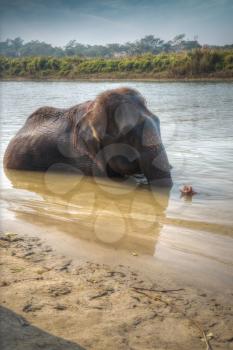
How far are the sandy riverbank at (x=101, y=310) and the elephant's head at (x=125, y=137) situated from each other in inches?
102

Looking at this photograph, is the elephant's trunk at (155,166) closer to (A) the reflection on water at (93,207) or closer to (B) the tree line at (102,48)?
(A) the reflection on water at (93,207)

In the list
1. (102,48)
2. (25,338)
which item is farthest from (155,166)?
(102,48)

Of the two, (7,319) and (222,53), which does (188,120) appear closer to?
(7,319)

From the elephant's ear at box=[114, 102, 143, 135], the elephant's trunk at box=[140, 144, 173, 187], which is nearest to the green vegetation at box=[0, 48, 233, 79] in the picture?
the elephant's ear at box=[114, 102, 143, 135]

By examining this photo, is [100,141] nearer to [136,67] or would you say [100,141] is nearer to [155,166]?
[155,166]

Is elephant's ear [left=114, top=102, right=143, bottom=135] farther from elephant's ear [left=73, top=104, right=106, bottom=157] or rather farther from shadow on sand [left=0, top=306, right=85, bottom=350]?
shadow on sand [left=0, top=306, right=85, bottom=350]

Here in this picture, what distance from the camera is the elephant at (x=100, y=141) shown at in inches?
229

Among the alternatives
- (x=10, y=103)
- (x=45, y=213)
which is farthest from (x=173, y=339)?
(x=10, y=103)

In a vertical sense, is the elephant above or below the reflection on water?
above

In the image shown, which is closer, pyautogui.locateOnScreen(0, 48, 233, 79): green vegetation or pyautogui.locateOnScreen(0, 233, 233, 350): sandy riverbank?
pyautogui.locateOnScreen(0, 233, 233, 350): sandy riverbank

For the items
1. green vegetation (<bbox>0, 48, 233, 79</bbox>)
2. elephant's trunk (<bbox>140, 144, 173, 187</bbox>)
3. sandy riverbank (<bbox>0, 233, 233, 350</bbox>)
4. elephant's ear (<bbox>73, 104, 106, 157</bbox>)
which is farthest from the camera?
green vegetation (<bbox>0, 48, 233, 79</bbox>)

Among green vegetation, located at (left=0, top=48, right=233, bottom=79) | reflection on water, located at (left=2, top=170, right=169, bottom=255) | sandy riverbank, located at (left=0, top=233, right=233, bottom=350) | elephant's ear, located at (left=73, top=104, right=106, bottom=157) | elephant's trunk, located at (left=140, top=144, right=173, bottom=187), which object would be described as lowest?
reflection on water, located at (left=2, top=170, right=169, bottom=255)

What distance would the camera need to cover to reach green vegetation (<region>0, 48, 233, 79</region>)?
3491cm

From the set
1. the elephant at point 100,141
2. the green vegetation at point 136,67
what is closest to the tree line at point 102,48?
the green vegetation at point 136,67
